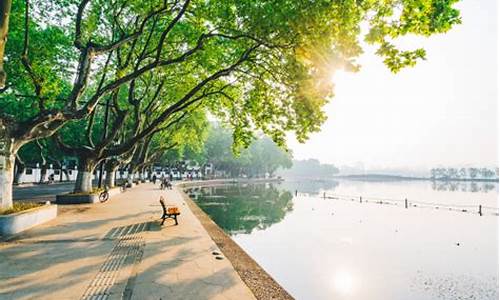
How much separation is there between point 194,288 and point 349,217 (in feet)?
83.6

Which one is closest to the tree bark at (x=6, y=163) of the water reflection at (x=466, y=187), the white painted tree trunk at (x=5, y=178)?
the white painted tree trunk at (x=5, y=178)

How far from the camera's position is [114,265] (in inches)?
307

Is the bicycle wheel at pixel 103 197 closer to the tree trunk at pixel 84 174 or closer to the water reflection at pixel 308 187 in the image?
the tree trunk at pixel 84 174

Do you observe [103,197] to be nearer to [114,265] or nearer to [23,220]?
[23,220]

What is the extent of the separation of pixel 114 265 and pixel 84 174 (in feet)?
52.9

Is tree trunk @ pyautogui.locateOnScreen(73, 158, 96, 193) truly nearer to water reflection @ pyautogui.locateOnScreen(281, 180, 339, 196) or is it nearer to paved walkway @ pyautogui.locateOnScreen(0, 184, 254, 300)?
paved walkway @ pyautogui.locateOnScreen(0, 184, 254, 300)

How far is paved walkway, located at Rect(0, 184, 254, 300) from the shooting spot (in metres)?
6.16

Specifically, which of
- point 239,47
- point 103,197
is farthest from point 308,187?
point 239,47

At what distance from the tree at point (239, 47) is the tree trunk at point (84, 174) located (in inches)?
218

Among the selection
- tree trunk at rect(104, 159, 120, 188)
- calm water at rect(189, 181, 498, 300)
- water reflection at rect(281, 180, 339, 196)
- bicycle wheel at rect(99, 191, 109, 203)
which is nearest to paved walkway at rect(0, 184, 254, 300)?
calm water at rect(189, 181, 498, 300)

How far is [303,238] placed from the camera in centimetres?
1934

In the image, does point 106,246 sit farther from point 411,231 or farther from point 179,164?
point 179,164

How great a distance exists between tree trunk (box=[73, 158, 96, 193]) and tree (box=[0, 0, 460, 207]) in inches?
218

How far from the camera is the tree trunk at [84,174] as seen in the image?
2109 centimetres
